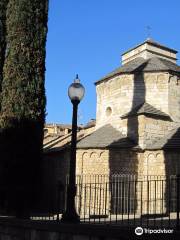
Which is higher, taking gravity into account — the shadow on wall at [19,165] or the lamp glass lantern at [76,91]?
the lamp glass lantern at [76,91]

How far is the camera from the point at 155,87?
83.6 ft

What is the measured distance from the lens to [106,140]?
23125 millimetres

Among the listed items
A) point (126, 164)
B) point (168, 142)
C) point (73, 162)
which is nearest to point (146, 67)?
point (168, 142)

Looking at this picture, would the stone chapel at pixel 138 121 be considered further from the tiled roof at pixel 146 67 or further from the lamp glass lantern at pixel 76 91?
the lamp glass lantern at pixel 76 91

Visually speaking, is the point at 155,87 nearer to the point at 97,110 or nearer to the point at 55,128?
the point at 97,110

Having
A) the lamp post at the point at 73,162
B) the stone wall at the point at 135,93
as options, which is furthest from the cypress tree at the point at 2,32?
the stone wall at the point at 135,93

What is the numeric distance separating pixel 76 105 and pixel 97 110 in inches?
717

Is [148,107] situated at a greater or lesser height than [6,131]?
greater

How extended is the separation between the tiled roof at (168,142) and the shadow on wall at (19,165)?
1003 cm

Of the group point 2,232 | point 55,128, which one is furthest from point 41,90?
point 55,128

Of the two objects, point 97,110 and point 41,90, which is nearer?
point 41,90

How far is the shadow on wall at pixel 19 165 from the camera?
41.3 feet

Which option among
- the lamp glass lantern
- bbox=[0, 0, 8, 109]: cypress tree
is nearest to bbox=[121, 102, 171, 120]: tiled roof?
bbox=[0, 0, 8, 109]: cypress tree

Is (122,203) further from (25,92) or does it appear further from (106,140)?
(106,140)
